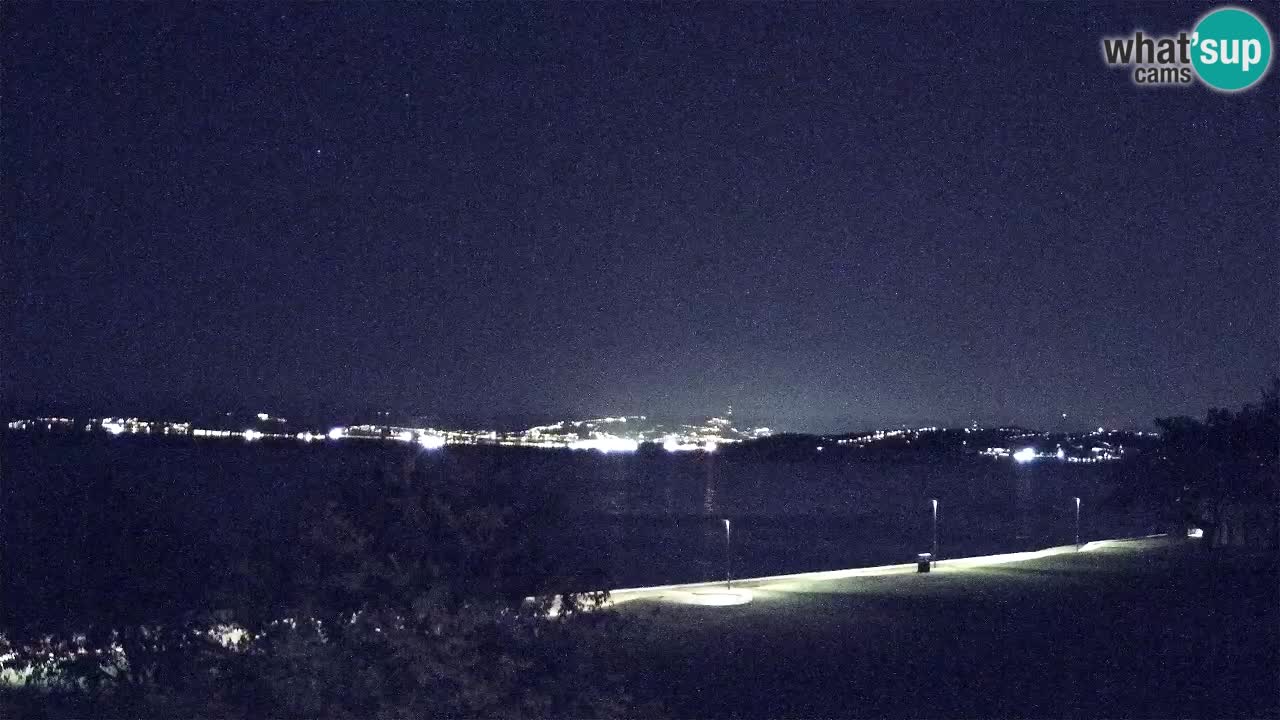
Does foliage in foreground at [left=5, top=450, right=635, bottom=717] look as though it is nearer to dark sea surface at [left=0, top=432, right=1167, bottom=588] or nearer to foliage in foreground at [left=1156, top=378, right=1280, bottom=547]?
dark sea surface at [left=0, top=432, right=1167, bottom=588]

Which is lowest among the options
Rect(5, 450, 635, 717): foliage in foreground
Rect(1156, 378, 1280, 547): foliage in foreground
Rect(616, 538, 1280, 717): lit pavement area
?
Rect(616, 538, 1280, 717): lit pavement area

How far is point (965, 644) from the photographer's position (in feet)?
47.3

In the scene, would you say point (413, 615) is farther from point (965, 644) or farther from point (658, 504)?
point (658, 504)

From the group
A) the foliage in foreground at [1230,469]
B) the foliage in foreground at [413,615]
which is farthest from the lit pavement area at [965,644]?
the foliage in foreground at [1230,469]

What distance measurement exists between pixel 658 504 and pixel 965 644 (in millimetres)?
71589

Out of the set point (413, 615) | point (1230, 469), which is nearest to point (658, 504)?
point (1230, 469)

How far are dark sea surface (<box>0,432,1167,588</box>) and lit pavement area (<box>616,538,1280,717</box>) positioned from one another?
170 cm

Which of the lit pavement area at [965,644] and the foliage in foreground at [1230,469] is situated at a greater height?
the foliage in foreground at [1230,469]

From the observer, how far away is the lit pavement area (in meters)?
11.0

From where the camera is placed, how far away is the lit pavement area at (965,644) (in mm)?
10992

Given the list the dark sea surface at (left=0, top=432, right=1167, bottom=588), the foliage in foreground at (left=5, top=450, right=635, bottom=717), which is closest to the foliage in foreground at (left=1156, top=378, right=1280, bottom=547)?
the dark sea surface at (left=0, top=432, right=1167, bottom=588)

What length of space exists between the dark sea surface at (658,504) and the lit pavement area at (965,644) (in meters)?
1.70

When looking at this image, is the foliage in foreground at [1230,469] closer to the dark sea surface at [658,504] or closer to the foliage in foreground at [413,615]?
the dark sea surface at [658,504]

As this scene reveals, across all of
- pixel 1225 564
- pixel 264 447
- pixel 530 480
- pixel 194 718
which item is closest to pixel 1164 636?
pixel 1225 564
